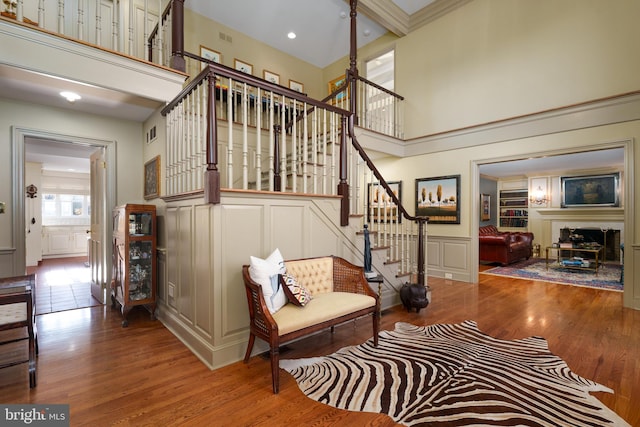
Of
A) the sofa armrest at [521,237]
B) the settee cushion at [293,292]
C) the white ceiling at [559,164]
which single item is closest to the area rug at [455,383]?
the settee cushion at [293,292]

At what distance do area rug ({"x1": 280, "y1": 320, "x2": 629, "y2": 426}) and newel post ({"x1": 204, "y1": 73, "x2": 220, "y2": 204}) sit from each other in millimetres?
1601

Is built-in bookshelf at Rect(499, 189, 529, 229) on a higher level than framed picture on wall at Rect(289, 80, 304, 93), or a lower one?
lower

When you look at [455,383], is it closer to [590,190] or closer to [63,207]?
[590,190]

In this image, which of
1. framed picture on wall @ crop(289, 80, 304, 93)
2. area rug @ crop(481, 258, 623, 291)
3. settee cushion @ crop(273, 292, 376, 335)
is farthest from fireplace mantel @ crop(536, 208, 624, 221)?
settee cushion @ crop(273, 292, 376, 335)

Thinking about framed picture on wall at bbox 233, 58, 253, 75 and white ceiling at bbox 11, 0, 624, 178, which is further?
framed picture on wall at bbox 233, 58, 253, 75

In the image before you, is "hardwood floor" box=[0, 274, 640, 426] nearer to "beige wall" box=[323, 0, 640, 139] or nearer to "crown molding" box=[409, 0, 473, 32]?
"beige wall" box=[323, 0, 640, 139]

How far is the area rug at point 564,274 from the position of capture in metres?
5.69

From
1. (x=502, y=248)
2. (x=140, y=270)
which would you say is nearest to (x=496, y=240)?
(x=502, y=248)

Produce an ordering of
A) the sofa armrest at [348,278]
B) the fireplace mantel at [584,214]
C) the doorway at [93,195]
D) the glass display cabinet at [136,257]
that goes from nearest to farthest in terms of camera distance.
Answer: the sofa armrest at [348,278], the glass display cabinet at [136,257], the doorway at [93,195], the fireplace mantel at [584,214]

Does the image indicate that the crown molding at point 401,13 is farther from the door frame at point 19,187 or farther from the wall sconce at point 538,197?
the wall sconce at point 538,197

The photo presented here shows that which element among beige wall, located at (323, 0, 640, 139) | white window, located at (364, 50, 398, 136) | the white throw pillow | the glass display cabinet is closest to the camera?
the white throw pillow

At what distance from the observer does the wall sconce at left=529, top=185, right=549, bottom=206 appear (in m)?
9.97

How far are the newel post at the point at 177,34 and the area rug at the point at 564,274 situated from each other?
7.12m

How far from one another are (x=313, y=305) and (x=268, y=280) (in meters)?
0.48
